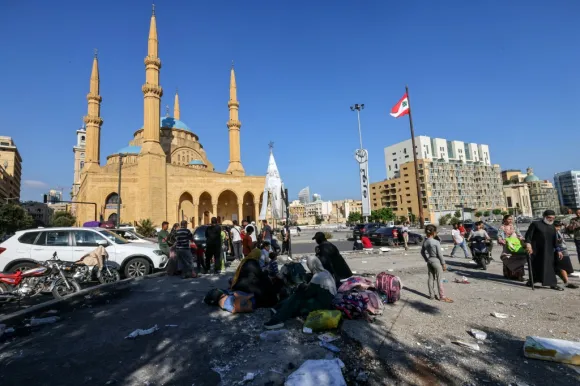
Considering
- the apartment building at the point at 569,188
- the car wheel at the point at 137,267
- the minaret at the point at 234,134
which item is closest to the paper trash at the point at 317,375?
the car wheel at the point at 137,267

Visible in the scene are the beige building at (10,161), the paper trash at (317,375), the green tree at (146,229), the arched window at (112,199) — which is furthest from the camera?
the beige building at (10,161)

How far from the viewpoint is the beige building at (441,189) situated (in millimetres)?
87500

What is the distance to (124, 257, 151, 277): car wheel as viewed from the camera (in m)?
8.93

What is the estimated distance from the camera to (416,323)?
4480 millimetres

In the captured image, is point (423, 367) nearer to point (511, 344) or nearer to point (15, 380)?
point (511, 344)

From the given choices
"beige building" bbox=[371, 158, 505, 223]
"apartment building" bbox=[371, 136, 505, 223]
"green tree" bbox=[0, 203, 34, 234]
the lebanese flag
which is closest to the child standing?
the lebanese flag

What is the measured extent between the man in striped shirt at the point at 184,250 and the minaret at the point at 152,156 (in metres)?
28.1

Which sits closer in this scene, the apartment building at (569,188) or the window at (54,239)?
the window at (54,239)

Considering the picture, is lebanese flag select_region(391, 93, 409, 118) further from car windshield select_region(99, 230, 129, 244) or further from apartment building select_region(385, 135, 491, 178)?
apartment building select_region(385, 135, 491, 178)

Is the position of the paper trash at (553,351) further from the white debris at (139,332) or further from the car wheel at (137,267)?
the car wheel at (137,267)

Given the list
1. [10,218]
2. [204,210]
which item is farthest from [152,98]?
[10,218]

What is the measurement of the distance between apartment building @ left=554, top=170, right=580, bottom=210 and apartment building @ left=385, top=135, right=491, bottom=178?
63.6 metres

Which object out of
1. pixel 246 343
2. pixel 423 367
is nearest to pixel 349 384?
pixel 423 367

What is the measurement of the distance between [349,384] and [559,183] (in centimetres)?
20666
